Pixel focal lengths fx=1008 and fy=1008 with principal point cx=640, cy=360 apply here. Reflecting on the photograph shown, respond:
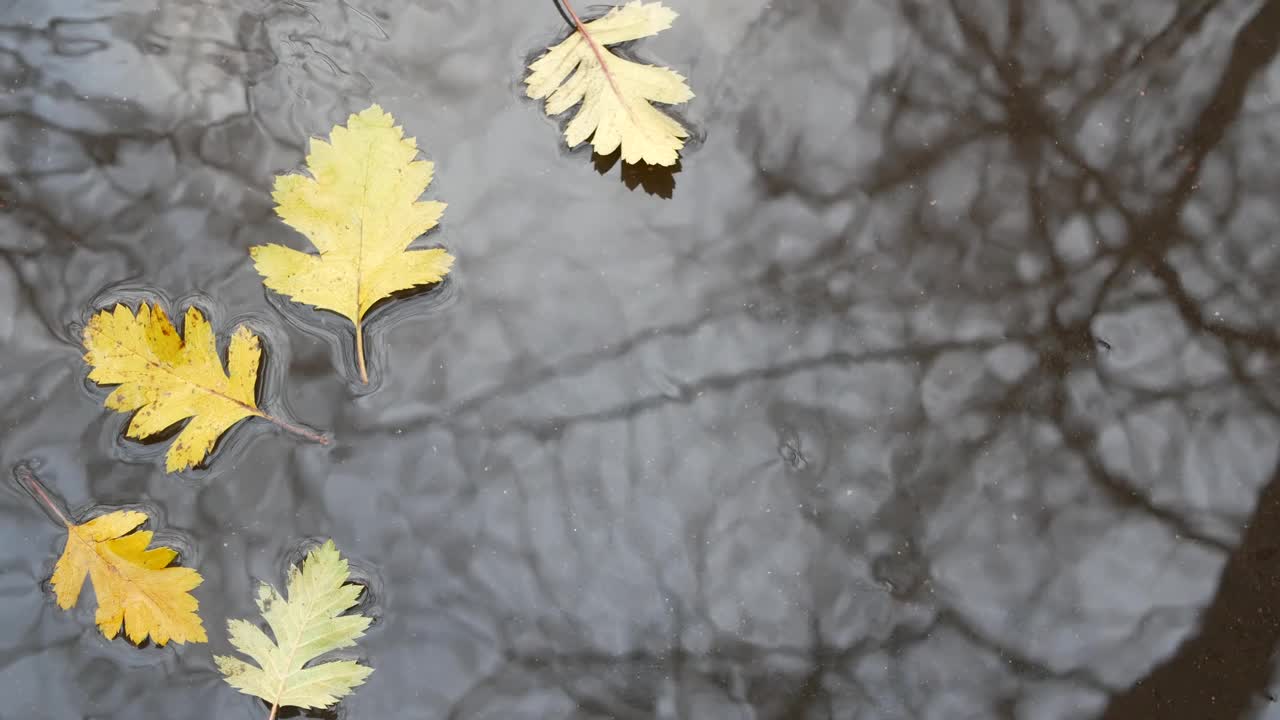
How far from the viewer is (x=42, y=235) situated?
1.28 m

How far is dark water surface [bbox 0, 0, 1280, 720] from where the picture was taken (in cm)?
119

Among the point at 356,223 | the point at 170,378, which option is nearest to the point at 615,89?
the point at 356,223

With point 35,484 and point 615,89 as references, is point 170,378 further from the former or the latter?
point 615,89

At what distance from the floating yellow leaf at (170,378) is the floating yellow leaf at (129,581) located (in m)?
0.10

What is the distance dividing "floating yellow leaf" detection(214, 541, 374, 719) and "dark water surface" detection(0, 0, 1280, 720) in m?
0.02

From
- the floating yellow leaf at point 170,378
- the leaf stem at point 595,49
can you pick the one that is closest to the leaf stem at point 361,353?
the floating yellow leaf at point 170,378

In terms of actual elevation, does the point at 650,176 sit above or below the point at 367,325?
above

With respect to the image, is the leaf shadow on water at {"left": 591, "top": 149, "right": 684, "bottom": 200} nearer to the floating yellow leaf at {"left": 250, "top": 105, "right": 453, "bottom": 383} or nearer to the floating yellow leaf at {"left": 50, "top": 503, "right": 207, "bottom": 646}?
the floating yellow leaf at {"left": 250, "top": 105, "right": 453, "bottom": 383}

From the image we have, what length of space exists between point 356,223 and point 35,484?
1.64 feet

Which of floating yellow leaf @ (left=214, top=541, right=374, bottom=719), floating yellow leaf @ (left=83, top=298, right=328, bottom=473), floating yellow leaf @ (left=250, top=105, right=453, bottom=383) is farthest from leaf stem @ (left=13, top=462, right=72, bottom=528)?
floating yellow leaf @ (left=250, top=105, right=453, bottom=383)

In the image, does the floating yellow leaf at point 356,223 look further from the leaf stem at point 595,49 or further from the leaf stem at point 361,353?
the leaf stem at point 595,49

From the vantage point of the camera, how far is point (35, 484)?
1.22 meters

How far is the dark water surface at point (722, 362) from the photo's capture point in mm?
1188

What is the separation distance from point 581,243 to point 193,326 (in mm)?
476
